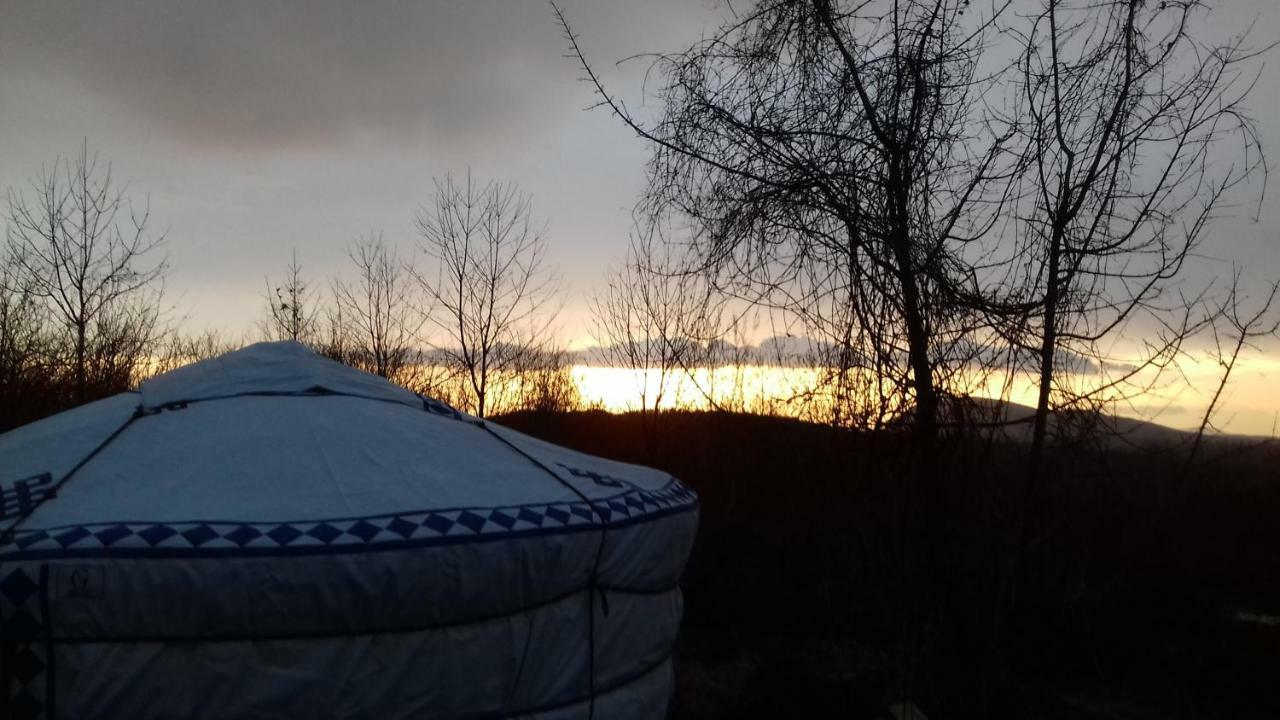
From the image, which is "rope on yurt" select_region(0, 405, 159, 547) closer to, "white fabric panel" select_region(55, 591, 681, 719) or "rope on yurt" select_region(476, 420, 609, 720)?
"white fabric panel" select_region(55, 591, 681, 719)

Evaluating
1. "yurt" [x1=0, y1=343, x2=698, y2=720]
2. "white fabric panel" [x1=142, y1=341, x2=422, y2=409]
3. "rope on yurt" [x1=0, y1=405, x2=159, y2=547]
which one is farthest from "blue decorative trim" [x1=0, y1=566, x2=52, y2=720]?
"white fabric panel" [x1=142, y1=341, x2=422, y2=409]

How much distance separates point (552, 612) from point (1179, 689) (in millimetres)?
3373

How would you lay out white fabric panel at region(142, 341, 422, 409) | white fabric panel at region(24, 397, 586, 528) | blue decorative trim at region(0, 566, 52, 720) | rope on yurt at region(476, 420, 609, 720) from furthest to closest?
white fabric panel at region(142, 341, 422, 409) < rope on yurt at region(476, 420, 609, 720) < white fabric panel at region(24, 397, 586, 528) < blue decorative trim at region(0, 566, 52, 720)

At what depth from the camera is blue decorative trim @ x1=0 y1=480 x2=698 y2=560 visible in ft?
6.45

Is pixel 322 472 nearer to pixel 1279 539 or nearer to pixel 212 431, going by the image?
pixel 212 431

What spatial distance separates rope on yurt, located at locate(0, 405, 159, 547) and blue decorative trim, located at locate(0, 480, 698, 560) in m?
0.03

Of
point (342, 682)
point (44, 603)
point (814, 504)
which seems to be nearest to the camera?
→ point (44, 603)

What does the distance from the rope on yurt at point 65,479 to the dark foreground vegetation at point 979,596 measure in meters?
2.48

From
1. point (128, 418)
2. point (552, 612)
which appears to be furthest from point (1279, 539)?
point (128, 418)

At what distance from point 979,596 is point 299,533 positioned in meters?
3.05

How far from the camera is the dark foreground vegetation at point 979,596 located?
3867 mm

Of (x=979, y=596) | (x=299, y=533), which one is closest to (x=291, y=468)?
(x=299, y=533)

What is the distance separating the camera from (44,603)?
1924 mm

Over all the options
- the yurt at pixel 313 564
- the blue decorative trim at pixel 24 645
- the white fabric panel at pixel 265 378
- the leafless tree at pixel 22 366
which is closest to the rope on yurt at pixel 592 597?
the yurt at pixel 313 564
